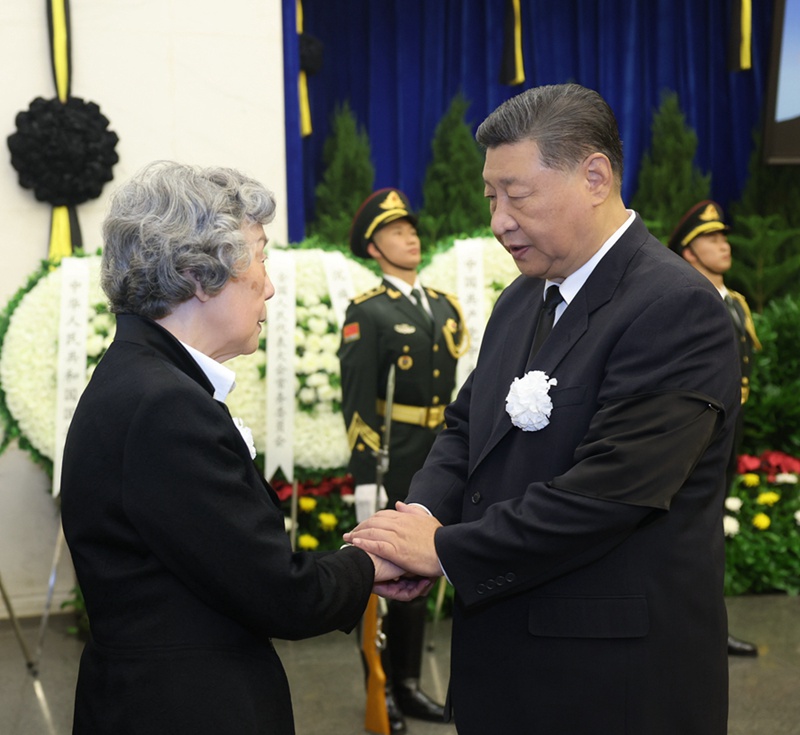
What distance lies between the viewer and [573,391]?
5.62 ft

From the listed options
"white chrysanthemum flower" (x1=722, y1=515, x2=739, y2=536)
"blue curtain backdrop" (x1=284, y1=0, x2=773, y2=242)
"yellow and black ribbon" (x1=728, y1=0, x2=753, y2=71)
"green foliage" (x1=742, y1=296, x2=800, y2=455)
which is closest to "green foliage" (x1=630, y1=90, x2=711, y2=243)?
"blue curtain backdrop" (x1=284, y1=0, x2=773, y2=242)

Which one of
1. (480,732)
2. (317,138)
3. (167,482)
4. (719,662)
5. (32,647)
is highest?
(317,138)

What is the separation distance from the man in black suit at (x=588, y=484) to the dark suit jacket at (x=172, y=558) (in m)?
0.37

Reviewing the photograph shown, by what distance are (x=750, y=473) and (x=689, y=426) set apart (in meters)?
3.83

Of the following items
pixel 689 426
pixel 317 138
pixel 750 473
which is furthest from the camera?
pixel 317 138

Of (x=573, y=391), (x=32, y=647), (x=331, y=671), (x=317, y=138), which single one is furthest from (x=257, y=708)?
(x=317, y=138)

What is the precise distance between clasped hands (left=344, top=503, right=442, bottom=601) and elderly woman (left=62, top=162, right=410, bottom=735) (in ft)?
0.64

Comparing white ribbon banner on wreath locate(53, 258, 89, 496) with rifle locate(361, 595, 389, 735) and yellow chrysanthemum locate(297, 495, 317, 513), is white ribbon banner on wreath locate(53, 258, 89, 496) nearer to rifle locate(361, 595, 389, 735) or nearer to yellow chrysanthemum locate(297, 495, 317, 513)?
yellow chrysanthemum locate(297, 495, 317, 513)

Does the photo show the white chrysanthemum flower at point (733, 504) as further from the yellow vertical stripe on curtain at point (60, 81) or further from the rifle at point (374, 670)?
the yellow vertical stripe on curtain at point (60, 81)

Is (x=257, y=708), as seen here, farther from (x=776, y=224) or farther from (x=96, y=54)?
(x=776, y=224)

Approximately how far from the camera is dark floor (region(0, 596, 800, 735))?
3525 millimetres

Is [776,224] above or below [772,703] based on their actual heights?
above

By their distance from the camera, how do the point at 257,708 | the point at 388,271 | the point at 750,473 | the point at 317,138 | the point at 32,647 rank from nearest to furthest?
the point at 257,708, the point at 388,271, the point at 32,647, the point at 750,473, the point at 317,138

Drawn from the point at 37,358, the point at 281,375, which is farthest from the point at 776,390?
the point at 37,358
